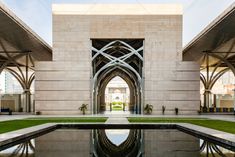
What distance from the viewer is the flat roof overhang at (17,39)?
26062 mm

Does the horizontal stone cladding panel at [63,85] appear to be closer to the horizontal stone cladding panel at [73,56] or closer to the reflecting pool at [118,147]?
the horizontal stone cladding panel at [73,56]

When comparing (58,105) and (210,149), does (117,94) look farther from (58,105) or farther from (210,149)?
(210,149)

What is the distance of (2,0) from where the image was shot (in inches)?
955

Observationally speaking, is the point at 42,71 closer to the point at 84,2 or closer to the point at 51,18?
the point at 51,18

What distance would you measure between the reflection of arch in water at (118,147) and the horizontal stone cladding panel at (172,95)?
18346 millimetres

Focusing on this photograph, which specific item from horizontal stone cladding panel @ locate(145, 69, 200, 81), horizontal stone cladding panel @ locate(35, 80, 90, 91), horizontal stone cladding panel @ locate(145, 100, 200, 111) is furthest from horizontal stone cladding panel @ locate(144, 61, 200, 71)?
horizontal stone cladding panel @ locate(35, 80, 90, 91)

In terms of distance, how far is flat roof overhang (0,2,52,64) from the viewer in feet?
85.5

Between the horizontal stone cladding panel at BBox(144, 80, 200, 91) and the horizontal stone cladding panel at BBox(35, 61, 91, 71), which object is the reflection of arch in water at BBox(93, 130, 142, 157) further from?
the horizontal stone cladding panel at BBox(35, 61, 91, 71)

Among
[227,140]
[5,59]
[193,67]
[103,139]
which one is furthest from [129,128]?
[5,59]

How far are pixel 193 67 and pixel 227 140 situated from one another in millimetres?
22144

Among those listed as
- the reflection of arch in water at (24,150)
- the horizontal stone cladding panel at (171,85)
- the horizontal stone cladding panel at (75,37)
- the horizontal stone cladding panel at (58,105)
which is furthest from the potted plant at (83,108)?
the reflection of arch in water at (24,150)

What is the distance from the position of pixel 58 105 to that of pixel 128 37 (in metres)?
9.64

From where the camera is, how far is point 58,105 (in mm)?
33281

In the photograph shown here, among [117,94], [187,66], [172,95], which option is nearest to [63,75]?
[172,95]
